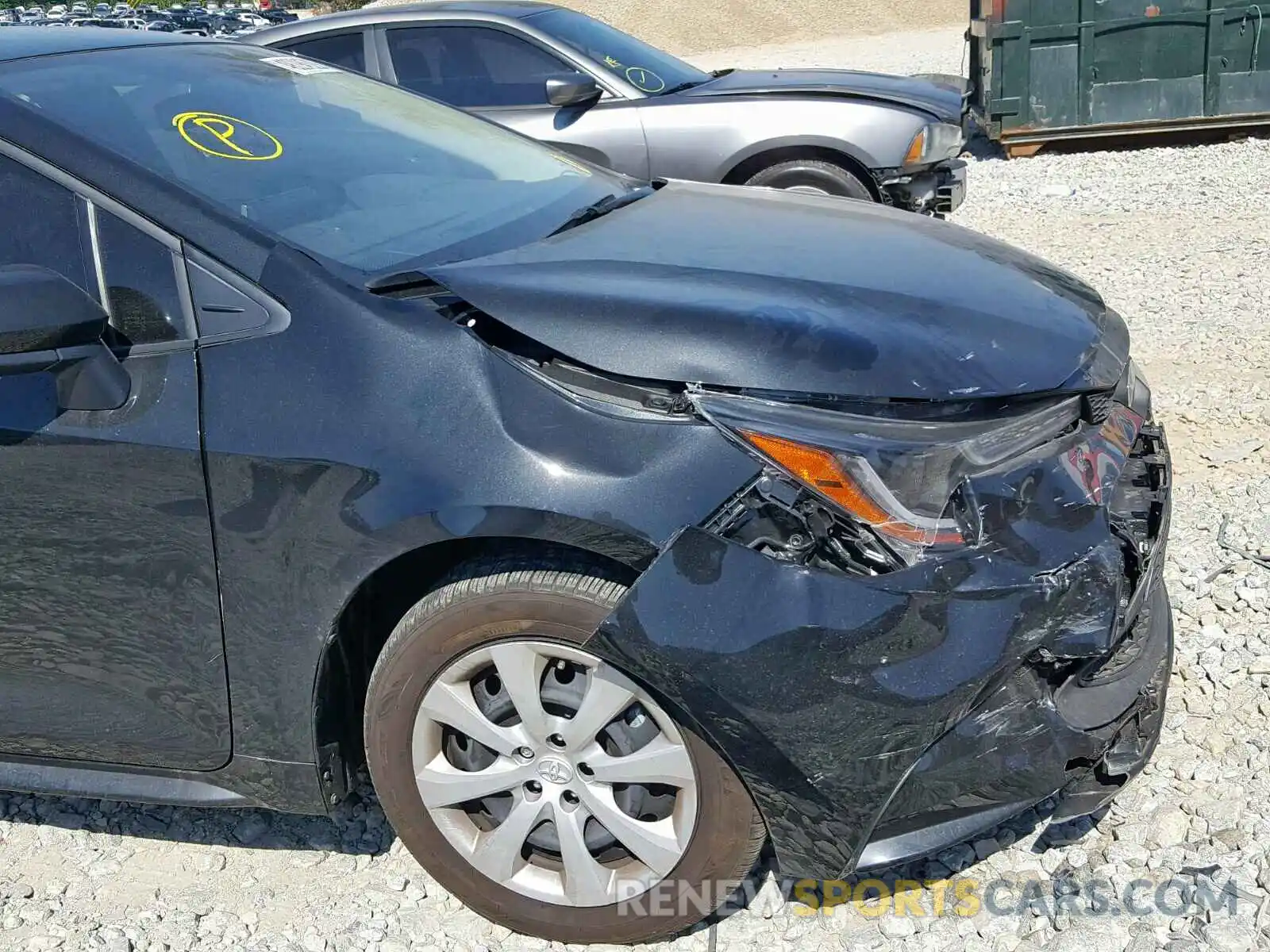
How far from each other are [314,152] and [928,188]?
482cm

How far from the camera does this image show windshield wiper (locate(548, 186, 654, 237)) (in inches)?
122

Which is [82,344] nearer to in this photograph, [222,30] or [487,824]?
[487,824]

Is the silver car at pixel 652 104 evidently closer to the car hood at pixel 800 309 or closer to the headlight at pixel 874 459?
the car hood at pixel 800 309

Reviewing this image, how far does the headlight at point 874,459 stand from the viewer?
2.16 meters

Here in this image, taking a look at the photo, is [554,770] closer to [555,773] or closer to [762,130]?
[555,773]

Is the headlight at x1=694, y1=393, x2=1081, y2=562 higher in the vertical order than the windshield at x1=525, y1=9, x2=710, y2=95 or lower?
higher

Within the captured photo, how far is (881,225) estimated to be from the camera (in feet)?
10.5

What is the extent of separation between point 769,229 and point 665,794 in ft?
4.60

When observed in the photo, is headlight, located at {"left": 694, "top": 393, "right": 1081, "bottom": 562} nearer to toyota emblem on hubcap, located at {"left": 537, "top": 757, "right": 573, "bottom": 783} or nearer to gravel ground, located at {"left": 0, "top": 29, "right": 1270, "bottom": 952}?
toyota emblem on hubcap, located at {"left": 537, "top": 757, "right": 573, "bottom": 783}

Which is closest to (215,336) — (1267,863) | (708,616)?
(708,616)

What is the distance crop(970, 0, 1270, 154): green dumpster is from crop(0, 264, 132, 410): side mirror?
32.2 feet

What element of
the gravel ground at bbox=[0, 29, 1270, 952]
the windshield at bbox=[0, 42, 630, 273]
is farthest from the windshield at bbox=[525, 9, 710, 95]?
the gravel ground at bbox=[0, 29, 1270, 952]

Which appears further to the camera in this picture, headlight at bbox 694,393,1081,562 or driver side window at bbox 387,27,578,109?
driver side window at bbox 387,27,578,109

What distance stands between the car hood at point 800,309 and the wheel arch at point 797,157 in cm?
409
